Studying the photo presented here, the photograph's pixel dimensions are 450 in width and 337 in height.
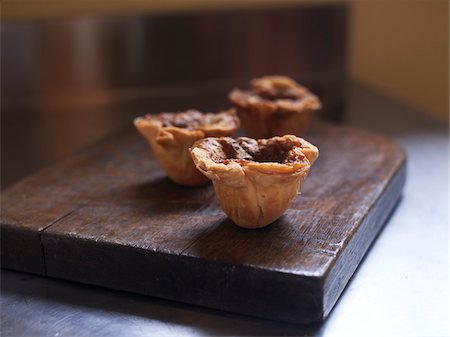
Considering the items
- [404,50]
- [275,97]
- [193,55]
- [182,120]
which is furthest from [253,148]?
[404,50]

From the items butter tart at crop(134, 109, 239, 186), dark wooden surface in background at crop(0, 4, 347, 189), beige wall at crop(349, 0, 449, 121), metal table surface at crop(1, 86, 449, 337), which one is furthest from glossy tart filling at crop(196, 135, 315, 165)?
beige wall at crop(349, 0, 449, 121)

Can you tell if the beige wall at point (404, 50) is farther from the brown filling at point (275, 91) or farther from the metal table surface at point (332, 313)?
the metal table surface at point (332, 313)

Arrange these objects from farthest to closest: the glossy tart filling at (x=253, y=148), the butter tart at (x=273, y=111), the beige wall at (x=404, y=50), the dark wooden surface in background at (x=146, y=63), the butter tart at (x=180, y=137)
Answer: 1. the beige wall at (x=404, y=50)
2. the dark wooden surface in background at (x=146, y=63)
3. the butter tart at (x=273, y=111)
4. the butter tart at (x=180, y=137)
5. the glossy tart filling at (x=253, y=148)

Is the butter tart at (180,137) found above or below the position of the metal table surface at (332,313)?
above

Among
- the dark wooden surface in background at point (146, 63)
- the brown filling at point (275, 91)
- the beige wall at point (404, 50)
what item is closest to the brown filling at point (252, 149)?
the brown filling at point (275, 91)

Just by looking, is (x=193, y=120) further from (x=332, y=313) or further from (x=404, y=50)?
(x=404, y=50)
